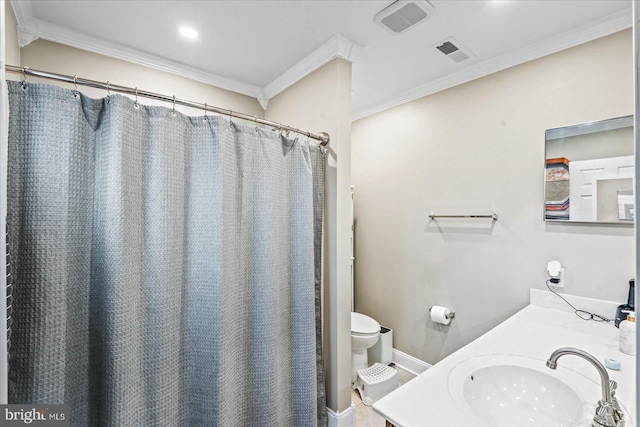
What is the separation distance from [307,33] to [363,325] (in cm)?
218

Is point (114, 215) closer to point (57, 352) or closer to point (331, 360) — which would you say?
point (57, 352)

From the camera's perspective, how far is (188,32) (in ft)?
5.95

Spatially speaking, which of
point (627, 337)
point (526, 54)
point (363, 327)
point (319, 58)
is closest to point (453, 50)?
point (526, 54)

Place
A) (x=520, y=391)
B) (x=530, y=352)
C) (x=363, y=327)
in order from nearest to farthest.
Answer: (x=520, y=391) → (x=530, y=352) → (x=363, y=327)

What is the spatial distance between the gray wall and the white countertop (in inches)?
7.2

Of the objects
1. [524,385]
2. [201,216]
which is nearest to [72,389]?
[201,216]

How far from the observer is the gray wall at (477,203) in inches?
68.1

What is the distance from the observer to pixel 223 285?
139 cm

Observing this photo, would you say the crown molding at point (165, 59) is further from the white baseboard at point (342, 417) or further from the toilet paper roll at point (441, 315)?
the white baseboard at point (342, 417)

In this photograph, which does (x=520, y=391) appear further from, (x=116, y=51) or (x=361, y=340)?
(x=116, y=51)

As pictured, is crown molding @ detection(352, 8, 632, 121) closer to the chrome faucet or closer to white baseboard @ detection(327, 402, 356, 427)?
the chrome faucet

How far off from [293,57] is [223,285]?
5.24ft

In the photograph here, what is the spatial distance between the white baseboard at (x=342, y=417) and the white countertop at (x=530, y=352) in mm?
1039

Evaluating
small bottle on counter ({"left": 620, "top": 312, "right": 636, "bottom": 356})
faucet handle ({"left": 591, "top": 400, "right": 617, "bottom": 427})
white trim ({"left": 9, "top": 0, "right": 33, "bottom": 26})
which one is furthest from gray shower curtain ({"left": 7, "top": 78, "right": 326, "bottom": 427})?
small bottle on counter ({"left": 620, "top": 312, "right": 636, "bottom": 356})
